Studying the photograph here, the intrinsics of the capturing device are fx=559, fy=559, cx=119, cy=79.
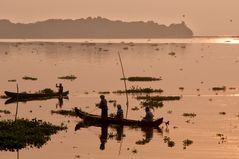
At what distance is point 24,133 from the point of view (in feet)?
139

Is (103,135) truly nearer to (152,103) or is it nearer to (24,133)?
(24,133)

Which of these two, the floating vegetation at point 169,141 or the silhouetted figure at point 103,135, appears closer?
the floating vegetation at point 169,141

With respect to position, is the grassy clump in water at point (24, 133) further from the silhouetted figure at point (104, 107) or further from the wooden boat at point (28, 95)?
the wooden boat at point (28, 95)

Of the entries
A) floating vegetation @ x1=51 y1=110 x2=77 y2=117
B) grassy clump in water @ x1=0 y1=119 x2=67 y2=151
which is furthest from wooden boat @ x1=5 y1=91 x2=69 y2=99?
grassy clump in water @ x1=0 y1=119 x2=67 y2=151

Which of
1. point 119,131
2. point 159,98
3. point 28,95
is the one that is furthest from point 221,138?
point 28,95

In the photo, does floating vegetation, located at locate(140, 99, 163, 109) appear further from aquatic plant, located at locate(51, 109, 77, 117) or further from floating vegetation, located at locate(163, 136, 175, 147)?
floating vegetation, located at locate(163, 136, 175, 147)

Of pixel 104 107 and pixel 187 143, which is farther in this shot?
pixel 104 107

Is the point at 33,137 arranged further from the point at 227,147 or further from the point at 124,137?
the point at 227,147

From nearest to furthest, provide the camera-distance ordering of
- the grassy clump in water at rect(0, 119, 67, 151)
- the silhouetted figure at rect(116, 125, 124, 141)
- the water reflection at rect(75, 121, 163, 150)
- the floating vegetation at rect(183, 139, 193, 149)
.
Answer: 1. the grassy clump in water at rect(0, 119, 67, 151)
2. the floating vegetation at rect(183, 139, 193, 149)
3. the water reflection at rect(75, 121, 163, 150)
4. the silhouetted figure at rect(116, 125, 124, 141)

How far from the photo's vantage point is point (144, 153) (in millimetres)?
38375

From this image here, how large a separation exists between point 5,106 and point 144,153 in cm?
2830

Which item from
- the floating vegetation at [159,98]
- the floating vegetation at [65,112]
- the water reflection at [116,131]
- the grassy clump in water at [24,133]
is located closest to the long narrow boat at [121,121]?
the water reflection at [116,131]

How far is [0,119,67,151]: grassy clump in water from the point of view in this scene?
129 feet

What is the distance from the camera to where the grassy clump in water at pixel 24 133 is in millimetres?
39469
